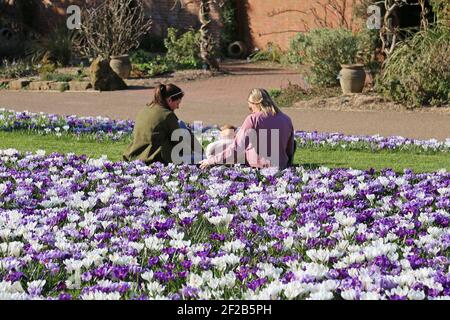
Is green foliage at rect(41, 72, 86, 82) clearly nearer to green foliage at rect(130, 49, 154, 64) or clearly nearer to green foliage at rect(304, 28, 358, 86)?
green foliage at rect(130, 49, 154, 64)

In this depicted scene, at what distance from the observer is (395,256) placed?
16.1ft

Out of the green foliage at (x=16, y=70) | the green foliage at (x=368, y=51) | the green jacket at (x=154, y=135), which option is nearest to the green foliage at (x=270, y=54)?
the green foliage at (x=368, y=51)

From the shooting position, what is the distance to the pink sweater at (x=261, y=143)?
820 cm

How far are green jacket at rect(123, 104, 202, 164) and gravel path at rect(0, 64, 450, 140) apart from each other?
427 centimetres

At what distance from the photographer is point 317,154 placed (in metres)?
10.2

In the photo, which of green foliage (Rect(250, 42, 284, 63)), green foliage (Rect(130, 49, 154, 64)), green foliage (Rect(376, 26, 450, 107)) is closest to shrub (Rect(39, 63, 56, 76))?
green foliage (Rect(130, 49, 154, 64))

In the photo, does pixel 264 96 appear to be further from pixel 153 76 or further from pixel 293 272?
pixel 153 76

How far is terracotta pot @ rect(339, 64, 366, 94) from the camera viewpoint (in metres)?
16.3

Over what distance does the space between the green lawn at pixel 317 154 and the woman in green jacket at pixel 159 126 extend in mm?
898

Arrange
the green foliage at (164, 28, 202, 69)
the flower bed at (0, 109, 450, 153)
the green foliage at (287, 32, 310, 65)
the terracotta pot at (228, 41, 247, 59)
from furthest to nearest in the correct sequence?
the terracotta pot at (228, 41, 247, 59), the green foliage at (164, 28, 202, 69), the green foliage at (287, 32, 310, 65), the flower bed at (0, 109, 450, 153)

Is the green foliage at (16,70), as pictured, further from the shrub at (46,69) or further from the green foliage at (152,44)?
the green foliage at (152,44)

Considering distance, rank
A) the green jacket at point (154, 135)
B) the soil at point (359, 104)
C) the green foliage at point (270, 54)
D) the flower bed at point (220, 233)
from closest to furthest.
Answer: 1. the flower bed at point (220, 233)
2. the green jacket at point (154, 135)
3. the soil at point (359, 104)
4. the green foliage at point (270, 54)

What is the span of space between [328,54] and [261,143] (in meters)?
9.32

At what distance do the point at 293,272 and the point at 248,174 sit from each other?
335cm
